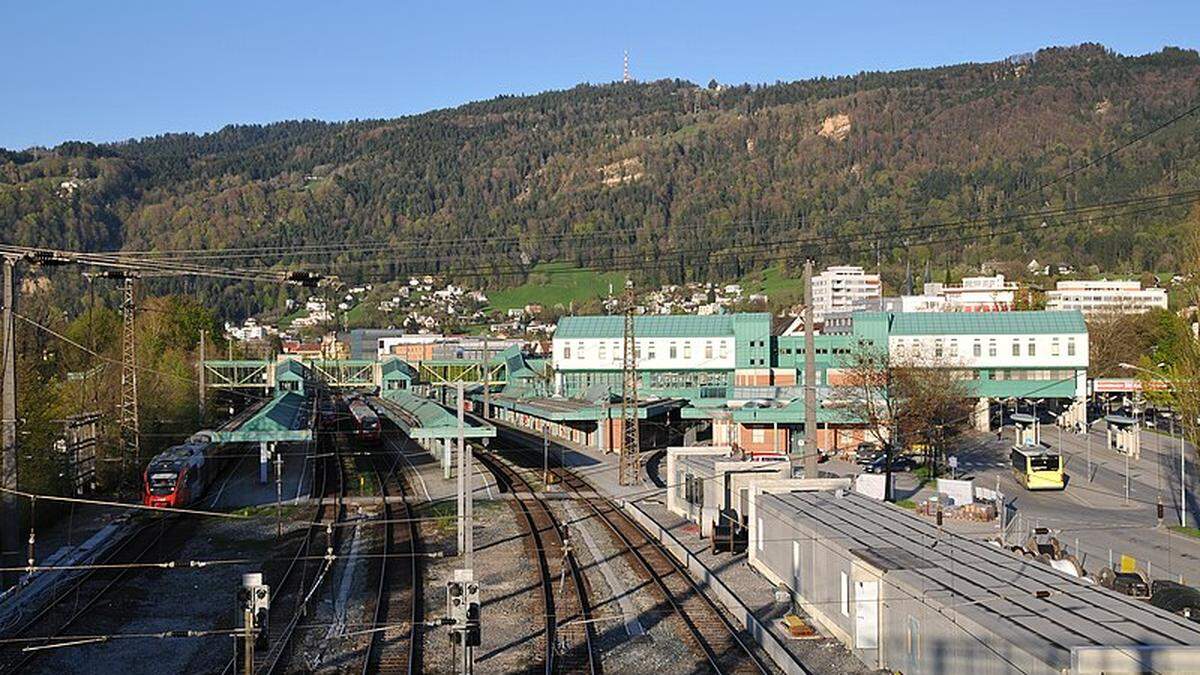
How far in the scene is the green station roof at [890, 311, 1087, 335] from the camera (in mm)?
58750

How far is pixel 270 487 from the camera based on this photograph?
37.7 m

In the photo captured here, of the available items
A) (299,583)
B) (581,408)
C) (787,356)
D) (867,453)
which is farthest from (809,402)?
(787,356)

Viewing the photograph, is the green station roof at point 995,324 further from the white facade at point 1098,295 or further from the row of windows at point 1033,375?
the white facade at point 1098,295

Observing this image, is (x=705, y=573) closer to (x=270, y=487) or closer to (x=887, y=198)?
(x=270, y=487)

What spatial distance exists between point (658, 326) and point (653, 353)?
1512 millimetres

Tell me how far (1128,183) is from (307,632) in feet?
499

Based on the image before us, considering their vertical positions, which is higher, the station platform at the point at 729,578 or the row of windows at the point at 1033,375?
the row of windows at the point at 1033,375

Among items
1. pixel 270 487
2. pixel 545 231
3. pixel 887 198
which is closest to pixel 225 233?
pixel 545 231

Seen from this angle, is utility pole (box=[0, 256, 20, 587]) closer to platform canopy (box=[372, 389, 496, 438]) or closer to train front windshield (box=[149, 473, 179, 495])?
platform canopy (box=[372, 389, 496, 438])

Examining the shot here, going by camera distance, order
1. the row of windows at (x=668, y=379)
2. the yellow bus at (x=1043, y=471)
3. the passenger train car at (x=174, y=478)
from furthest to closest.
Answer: the row of windows at (x=668, y=379) → the yellow bus at (x=1043, y=471) → the passenger train car at (x=174, y=478)

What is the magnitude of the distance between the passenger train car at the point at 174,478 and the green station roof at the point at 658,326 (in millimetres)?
31141

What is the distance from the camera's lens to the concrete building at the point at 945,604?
39.3 feet

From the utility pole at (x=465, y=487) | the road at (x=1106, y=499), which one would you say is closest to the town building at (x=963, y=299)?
the road at (x=1106, y=499)

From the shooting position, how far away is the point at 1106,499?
34594mm
